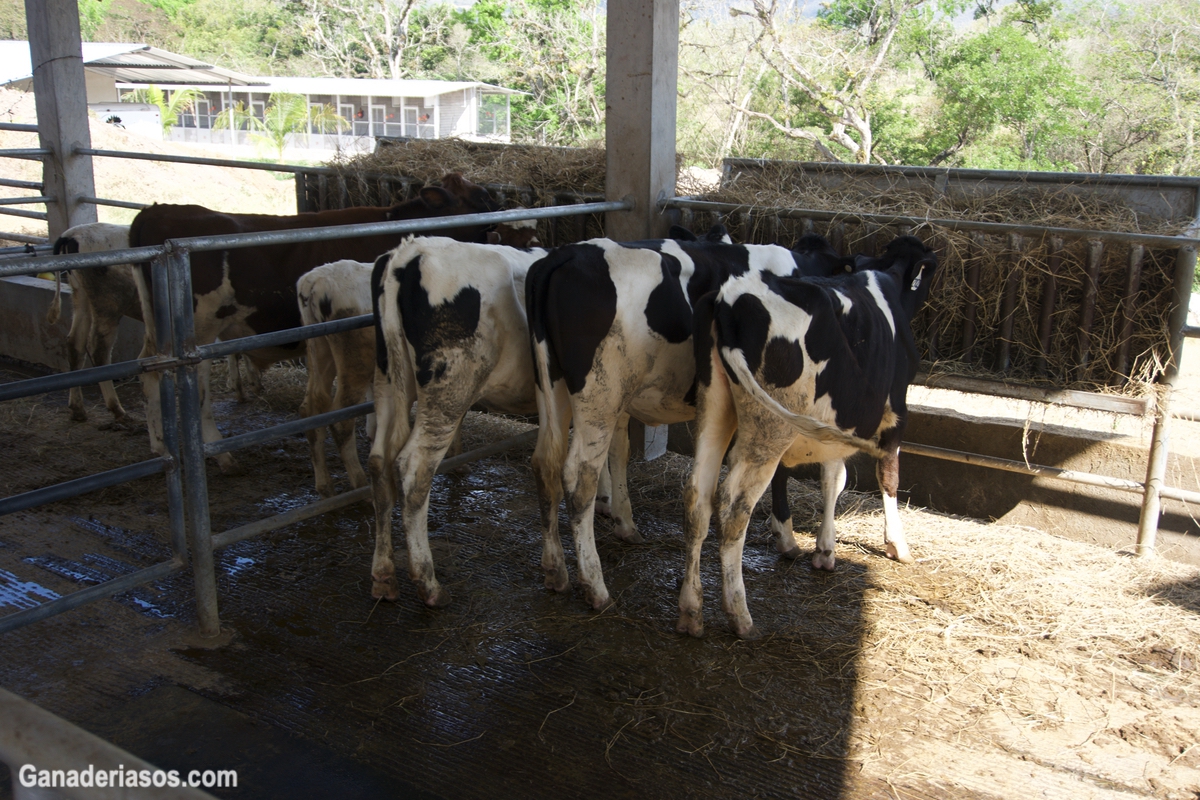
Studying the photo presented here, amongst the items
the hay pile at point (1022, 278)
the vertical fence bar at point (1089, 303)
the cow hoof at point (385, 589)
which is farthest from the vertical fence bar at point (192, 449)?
the vertical fence bar at point (1089, 303)

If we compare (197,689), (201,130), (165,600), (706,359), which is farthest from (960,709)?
(201,130)

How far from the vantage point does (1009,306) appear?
4.83m

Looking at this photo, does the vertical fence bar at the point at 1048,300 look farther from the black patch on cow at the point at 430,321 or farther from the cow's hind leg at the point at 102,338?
the cow's hind leg at the point at 102,338

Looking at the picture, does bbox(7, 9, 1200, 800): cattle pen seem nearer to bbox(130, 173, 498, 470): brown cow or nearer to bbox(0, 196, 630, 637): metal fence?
bbox(0, 196, 630, 637): metal fence

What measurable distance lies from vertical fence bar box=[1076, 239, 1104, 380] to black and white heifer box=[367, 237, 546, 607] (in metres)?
2.86

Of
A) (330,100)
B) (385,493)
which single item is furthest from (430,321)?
(330,100)

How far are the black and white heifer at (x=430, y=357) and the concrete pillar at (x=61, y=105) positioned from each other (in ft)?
19.6

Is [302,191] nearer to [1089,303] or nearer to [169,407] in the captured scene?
[169,407]

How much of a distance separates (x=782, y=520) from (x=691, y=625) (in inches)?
41.3

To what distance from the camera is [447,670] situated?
347 centimetres

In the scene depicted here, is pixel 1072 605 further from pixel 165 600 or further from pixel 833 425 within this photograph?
pixel 165 600

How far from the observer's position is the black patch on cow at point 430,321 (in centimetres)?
368

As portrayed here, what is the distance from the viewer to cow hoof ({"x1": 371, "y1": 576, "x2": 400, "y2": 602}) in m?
3.97

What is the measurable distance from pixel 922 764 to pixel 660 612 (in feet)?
4.27
